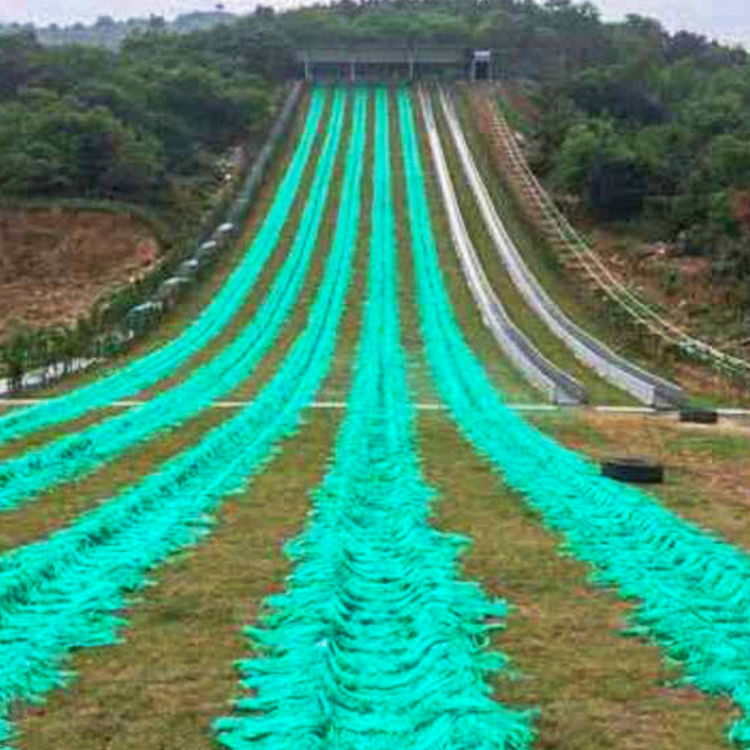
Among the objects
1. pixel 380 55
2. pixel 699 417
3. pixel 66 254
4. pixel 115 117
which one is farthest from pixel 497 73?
pixel 699 417

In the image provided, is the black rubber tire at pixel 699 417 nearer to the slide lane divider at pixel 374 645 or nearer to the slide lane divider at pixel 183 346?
the slide lane divider at pixel 183 346

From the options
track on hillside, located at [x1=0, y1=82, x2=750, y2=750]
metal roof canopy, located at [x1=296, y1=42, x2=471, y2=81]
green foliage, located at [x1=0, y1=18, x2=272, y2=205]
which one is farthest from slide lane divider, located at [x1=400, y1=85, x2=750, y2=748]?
metal roof canopy, located at [x1=296, y1=42, x2=471, y2=81]

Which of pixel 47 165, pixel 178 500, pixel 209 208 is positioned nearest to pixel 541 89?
pixel 209 208

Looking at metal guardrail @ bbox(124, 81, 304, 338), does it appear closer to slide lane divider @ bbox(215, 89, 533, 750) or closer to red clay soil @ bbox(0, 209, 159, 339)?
red clay soil @ bbox(0, 209, 159, 339)

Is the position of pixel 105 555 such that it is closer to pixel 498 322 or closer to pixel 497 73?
pixel 498 322

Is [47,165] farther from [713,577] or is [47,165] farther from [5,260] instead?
[713,577]

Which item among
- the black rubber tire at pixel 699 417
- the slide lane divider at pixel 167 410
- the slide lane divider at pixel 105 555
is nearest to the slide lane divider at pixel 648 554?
the black rubber tire at pixel 699 417
